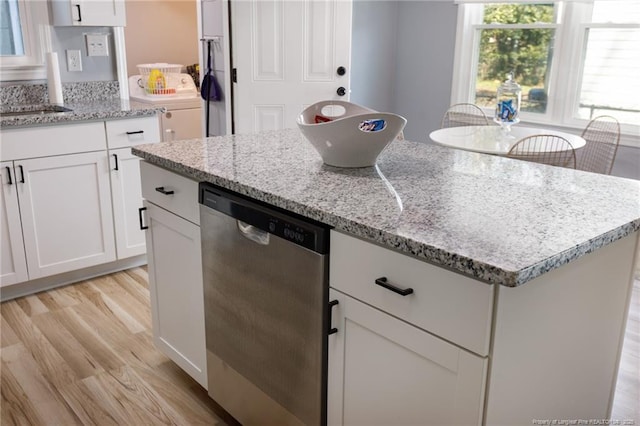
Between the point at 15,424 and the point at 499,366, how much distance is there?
173cm

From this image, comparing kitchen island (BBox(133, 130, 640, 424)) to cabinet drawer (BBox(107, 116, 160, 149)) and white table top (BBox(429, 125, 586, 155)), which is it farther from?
cabinet drawer (BBox(107, 116, 160, 149))

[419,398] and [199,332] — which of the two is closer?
[419,398]

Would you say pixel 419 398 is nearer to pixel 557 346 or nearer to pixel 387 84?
pixel 557 346

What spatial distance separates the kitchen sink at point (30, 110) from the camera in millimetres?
3205

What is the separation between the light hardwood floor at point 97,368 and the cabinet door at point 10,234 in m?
0.16

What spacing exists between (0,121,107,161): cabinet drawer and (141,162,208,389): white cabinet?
964 mm

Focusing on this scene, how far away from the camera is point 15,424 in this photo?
2.05 m

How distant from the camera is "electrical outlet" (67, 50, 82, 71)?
340cm

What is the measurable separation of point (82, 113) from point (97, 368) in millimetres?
1299

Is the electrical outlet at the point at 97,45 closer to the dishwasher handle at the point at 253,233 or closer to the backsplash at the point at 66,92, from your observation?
the backsplash at the point at 66,92

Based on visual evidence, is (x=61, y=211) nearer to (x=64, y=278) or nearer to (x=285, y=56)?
(x=64, y=278)

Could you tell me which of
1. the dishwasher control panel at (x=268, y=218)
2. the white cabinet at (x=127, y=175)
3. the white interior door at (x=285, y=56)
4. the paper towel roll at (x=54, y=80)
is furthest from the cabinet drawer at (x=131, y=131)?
the dishwasher control panel at (x=268, y=218)

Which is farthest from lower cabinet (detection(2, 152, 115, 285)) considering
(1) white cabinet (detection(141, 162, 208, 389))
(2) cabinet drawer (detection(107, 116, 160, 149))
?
(1) white cabinet (detection(141, 162, 208, 389))

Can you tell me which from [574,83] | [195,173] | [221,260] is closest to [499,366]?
[221,260]
